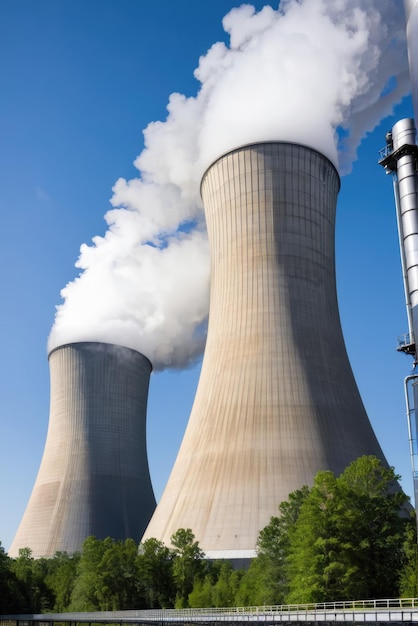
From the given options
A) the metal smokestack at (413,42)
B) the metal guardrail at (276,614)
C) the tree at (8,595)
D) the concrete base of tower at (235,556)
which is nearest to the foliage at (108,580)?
the metal guardrail at (276,614)

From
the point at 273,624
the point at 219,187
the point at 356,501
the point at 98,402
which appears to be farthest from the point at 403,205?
the point at 98,402

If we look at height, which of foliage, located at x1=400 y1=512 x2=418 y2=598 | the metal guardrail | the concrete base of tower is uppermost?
the concrete base of tower

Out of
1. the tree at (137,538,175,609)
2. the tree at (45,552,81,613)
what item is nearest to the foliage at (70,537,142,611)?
the tree at (137,538,175,609)

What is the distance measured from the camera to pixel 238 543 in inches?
917

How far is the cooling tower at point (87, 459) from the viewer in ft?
119

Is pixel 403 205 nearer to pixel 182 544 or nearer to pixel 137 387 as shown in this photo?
pixel 182 544

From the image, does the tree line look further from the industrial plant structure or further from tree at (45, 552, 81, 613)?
the industrial plant structure

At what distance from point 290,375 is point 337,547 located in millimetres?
6644

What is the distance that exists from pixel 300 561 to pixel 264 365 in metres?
7.06

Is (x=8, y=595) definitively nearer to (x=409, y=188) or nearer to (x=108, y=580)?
(x=108, y=580)

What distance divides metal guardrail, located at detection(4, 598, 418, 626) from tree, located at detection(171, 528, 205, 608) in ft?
6.68

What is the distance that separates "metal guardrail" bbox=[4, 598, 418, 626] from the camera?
1216cm

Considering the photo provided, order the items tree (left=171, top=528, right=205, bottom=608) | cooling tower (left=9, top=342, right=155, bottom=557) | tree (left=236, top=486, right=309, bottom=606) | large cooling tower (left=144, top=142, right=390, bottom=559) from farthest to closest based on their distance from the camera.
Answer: cooling tower (left=9, top=342, right=155, bottom=557)
tree (left=171, top=528, right=205, bottom=608)
large cooling tower (left=144, top=142, right=390, bottom=559)
tree (left=236, top=486, right=309, bottom=606)

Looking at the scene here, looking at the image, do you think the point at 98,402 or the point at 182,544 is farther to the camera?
the point at 98,402
